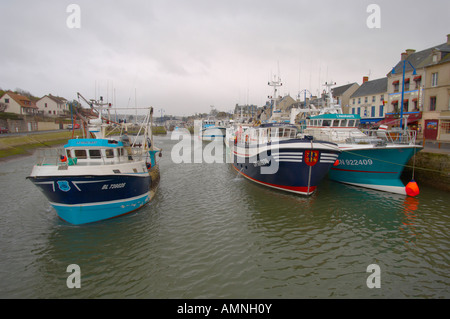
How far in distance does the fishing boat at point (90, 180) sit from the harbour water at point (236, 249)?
0.79 m

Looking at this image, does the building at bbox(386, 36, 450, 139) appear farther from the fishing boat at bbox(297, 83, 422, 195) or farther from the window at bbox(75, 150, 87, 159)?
the window at bbox(75, 150, 87, 159)

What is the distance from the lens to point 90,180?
11.7 meters

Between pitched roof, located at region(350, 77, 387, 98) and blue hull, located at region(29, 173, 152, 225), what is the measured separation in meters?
49.6

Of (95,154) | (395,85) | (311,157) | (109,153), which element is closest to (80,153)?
(95,154)

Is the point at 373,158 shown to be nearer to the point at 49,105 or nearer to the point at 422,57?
the point at 422,57

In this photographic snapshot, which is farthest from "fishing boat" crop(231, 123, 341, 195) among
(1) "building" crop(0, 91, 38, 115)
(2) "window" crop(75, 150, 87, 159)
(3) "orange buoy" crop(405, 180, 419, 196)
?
(1) "building" crop(0, 91, 38, 115)

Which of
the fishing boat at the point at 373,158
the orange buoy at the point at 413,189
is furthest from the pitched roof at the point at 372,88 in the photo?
the orange buoy at the point at 413,189

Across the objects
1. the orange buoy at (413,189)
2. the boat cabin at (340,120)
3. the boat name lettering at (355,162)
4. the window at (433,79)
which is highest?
the window at (433,79)

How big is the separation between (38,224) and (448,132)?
139 ft

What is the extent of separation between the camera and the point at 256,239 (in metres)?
11.8

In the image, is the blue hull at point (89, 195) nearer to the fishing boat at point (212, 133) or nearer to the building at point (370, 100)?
the building at point (370, 100)

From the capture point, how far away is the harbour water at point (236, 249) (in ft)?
27.4
